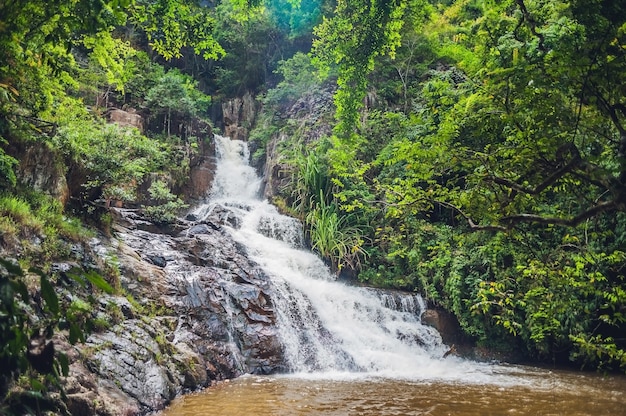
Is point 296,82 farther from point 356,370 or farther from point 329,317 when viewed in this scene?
point 356,370

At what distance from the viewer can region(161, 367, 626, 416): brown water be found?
5.64m

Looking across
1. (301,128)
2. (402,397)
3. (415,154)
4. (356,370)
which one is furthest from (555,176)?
(301,128)

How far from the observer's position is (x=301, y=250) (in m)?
14.0

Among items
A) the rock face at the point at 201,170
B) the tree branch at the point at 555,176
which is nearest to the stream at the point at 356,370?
the rock face at the point at 201,170

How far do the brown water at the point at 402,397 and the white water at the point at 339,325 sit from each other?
0.64m

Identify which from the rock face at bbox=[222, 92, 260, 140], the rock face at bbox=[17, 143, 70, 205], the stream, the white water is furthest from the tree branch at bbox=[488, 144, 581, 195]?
the rock face at bbox=[222, 92, 260, 140]

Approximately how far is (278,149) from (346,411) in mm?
13864

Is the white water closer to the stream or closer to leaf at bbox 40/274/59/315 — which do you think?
the stream

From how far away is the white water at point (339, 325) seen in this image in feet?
28.3

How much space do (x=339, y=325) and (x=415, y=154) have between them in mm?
6834

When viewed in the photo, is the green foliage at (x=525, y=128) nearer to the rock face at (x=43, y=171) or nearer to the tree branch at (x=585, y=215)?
the tree branch at (x=585, y=215)

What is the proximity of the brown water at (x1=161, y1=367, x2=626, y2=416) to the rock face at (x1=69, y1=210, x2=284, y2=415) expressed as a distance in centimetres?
47

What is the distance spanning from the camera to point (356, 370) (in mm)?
8664

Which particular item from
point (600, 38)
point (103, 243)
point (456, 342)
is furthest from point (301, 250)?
point (600, 38)
